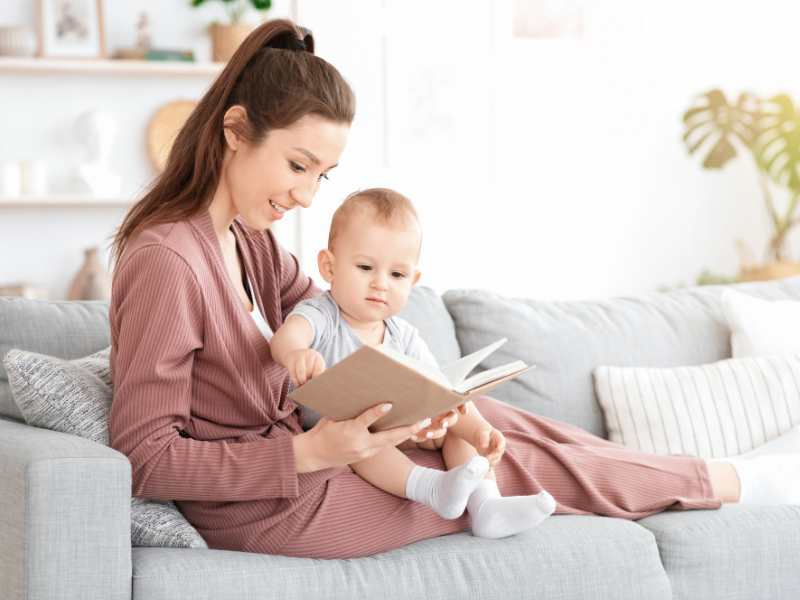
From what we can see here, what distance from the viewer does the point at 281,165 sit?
1.91 metres

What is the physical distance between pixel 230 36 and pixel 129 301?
2.96 m

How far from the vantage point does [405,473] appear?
1965mm

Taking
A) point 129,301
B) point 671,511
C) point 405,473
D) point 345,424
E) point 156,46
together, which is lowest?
point 671,511

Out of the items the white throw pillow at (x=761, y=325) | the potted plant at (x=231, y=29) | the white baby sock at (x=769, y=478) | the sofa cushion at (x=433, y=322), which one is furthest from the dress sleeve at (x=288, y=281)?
the potted plant at (x=231, y=29)

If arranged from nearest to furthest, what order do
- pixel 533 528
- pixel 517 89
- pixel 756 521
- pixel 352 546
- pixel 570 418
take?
pixel 352 546, pixel 533 528, pixel 756 521, pixel 570 418, pixel 517 89

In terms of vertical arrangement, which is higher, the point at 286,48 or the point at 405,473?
the point at 286,48

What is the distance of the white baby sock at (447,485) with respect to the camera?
6.14 ft

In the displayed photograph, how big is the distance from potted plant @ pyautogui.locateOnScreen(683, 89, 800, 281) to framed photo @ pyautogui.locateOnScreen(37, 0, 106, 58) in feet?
8.09

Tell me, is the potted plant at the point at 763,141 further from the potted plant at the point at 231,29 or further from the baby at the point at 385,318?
the baby at the point at 385,318

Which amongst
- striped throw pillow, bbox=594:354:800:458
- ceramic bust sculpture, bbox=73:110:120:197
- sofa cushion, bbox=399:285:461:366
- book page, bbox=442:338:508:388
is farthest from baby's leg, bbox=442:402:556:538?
ceramic bust sculpture, bbox=73:110:120:197

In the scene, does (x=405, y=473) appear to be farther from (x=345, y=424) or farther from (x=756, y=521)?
(x=756, y=521)

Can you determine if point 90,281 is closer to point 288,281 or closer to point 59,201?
point 59,201

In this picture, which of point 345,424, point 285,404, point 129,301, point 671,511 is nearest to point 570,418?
point 671,511

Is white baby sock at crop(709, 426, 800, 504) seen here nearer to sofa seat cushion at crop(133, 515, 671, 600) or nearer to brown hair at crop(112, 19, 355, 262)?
sofa seat cushion at crop(133, 515, 671, 600)
